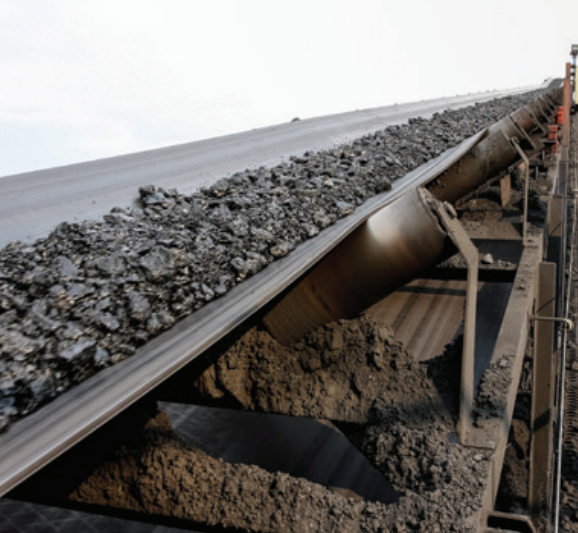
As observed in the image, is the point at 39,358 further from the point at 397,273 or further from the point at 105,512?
the point at 397,273

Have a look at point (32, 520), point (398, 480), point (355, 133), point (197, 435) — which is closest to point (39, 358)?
point (398, 480)

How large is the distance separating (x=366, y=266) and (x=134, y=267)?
103cm

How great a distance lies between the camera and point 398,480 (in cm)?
226

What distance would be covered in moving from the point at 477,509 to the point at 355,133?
5242 mm

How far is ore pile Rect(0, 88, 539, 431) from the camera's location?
138 cm

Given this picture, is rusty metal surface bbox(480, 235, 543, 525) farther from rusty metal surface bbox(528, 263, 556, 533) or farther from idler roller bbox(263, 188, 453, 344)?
idler roller bbox(263, 188, 453, 344)

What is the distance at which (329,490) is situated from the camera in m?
2.21

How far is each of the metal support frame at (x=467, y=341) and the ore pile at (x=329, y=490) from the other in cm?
6

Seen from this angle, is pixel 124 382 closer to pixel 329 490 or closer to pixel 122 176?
pixel 329 490

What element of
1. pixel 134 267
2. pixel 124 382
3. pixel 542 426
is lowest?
pixel 542 426

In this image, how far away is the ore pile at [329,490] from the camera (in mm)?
1997

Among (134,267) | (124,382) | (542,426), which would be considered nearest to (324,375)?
(134,267)

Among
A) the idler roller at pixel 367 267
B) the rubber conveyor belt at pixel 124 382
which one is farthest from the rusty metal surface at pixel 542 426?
the rubber conveyor belt at pixel 124 382

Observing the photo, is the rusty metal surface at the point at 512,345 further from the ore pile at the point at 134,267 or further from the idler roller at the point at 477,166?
the ore pile at the point at 134,267
